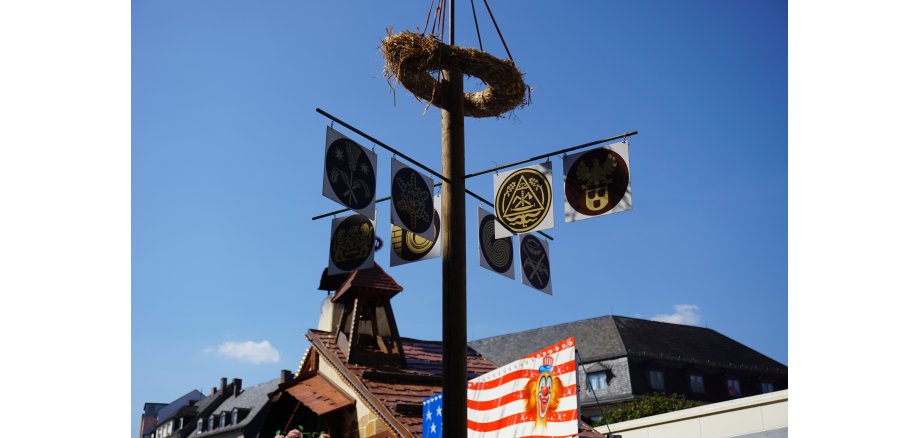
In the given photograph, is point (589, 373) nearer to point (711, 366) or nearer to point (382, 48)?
point (711, 366)

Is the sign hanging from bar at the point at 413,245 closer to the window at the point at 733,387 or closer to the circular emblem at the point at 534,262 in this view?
the circular emblem at the point at 534,262

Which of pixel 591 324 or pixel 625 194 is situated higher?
pixel 591 324

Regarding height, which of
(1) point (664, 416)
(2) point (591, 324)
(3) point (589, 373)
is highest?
(2) point (591, 324)

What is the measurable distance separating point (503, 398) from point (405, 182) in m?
2.66

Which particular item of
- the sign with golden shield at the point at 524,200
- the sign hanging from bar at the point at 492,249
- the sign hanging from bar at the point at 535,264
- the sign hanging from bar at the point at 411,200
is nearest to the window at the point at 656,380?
the sign hanging from bar at the point at 535,264

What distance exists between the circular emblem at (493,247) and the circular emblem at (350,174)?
1.29m

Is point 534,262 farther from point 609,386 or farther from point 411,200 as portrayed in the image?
point 609,386

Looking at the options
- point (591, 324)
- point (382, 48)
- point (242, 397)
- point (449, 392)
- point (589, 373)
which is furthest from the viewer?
point (242, 397)

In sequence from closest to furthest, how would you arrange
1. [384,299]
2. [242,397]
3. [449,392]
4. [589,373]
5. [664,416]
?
[449,392] < [384,299] < [664,416] < [589,373] < [242,397]

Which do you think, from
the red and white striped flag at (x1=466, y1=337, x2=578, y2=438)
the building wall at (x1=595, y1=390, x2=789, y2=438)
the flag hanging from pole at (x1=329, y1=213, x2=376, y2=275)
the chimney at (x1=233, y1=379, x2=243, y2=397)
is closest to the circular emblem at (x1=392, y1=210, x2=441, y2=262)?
the flag hanging from pole at (x1=329, y1=213, x2=376, y2=275)

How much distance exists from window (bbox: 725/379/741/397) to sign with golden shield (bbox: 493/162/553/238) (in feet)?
148

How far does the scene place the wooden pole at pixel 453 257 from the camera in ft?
18.8

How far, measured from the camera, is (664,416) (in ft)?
54.2

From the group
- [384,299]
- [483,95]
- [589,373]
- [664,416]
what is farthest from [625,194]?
[589,373]
